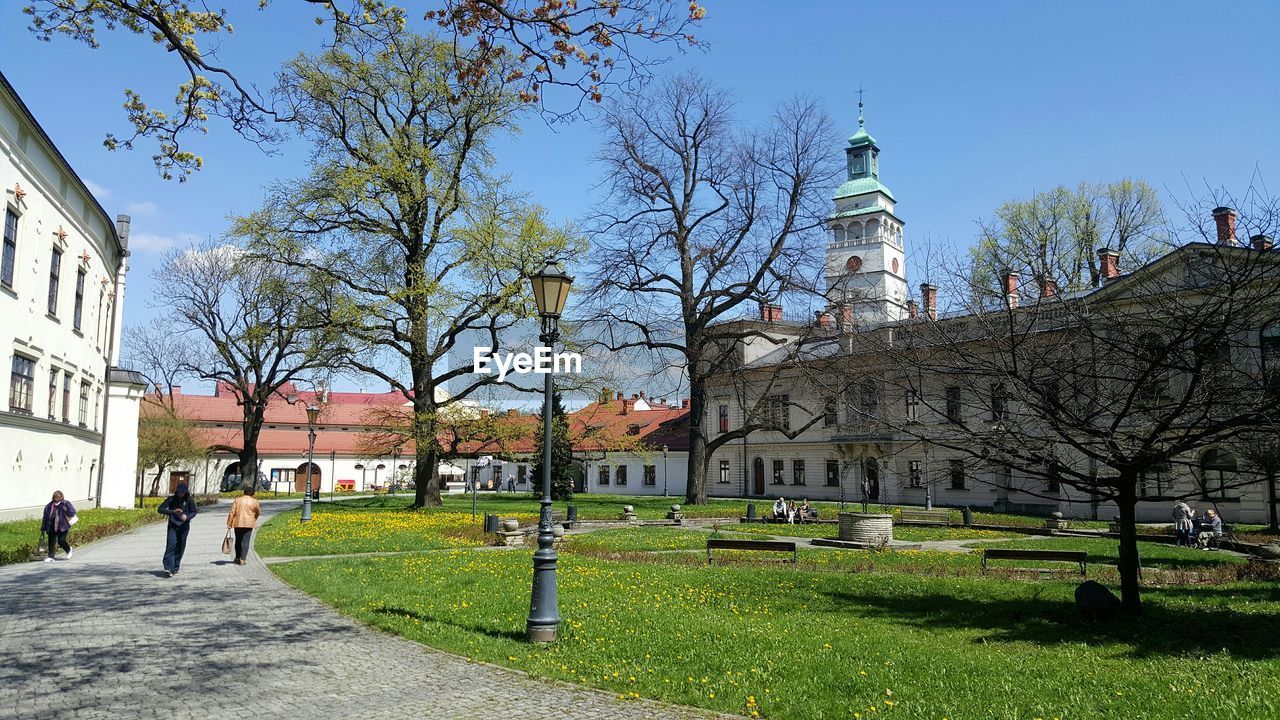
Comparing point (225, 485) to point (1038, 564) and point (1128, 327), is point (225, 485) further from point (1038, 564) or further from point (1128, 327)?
point (1128, 327)

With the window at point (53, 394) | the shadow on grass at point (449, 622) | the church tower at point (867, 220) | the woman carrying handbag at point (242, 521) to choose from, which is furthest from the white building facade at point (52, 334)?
the church tower at point (867, 220)

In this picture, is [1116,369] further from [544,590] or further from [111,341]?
[111,341]

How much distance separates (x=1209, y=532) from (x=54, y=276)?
38.5 meters

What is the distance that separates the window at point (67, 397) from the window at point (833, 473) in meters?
43.2

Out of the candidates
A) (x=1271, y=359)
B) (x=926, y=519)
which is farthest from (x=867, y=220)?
(x=1271, y=359)

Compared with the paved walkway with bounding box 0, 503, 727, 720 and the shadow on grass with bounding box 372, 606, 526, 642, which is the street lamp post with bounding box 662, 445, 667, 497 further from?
the shadow on grass with bounding box 372, 606, 526, 642

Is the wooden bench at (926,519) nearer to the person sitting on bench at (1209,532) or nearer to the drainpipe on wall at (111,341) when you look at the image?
the person sitting on bench at (1209,532)

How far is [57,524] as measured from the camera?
1616 cm

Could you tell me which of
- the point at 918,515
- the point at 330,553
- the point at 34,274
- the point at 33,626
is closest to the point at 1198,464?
the point at 33,626

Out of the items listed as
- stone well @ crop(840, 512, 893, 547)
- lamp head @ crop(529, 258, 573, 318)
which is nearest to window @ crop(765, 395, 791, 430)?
stone well @ crop(840, 512, 893, 547)

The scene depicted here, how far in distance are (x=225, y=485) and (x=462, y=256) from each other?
4863 centimetres

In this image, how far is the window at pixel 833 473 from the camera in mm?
53625

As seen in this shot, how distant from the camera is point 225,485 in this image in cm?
6794

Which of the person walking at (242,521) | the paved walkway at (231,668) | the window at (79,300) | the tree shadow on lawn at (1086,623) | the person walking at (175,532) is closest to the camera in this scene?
the paved walkway at (231,668)
